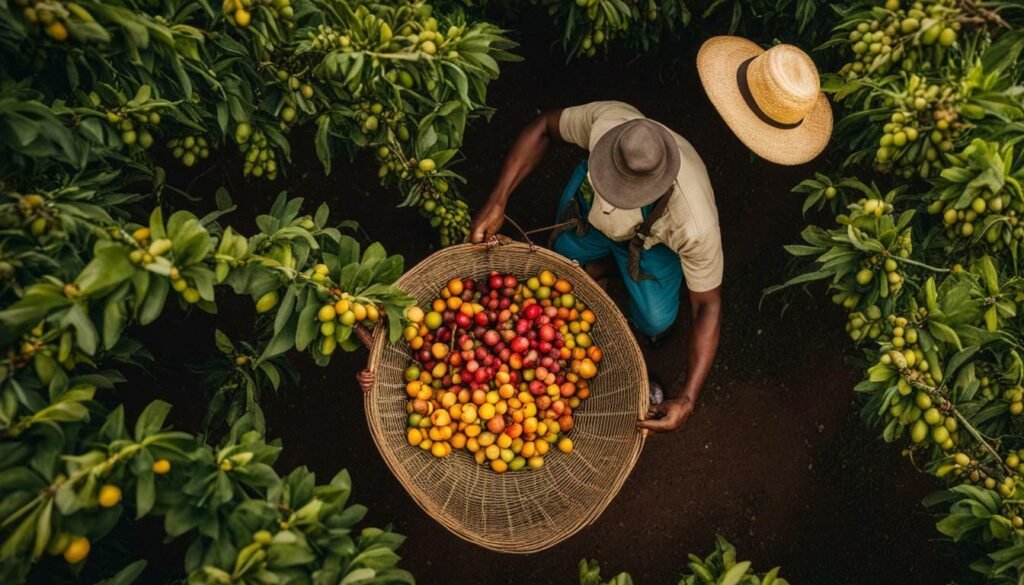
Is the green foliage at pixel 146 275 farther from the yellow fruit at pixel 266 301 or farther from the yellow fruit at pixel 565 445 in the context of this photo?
the yellow fruit at pixel 565 445

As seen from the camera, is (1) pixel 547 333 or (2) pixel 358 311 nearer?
(2) pixel 358 311

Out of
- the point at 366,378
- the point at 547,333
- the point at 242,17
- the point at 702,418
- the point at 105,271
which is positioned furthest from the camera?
the point at 702,418

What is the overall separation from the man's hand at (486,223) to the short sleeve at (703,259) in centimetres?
93

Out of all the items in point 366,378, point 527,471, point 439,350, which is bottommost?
point 527,471

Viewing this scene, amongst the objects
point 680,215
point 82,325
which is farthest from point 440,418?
point 82,325

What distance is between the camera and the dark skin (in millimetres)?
3316

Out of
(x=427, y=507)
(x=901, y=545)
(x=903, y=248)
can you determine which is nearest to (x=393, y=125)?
(x=427, y=507)

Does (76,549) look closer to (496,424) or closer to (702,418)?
(496,424)

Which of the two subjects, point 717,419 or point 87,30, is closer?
point 87,30

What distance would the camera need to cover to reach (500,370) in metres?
3.54

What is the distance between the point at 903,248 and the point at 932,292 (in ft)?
0.71

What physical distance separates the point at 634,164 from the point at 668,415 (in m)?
1.34

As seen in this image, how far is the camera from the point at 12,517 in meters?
1.84

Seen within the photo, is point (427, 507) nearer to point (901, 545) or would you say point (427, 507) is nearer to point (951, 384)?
point (951, 384)
